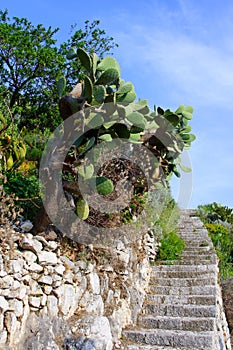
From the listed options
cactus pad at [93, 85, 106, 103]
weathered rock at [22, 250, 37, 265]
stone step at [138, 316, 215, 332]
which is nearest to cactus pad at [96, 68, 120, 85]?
cactus pad at [93, 85, 106, 103]

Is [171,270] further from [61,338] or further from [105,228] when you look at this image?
[61,338]

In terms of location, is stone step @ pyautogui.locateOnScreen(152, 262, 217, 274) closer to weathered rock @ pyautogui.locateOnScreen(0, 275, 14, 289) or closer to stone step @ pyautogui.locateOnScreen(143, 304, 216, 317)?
stone step @ pyautogui.locateOnScreen(143, 304, 216, 317)

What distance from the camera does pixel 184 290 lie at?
6.21 meters

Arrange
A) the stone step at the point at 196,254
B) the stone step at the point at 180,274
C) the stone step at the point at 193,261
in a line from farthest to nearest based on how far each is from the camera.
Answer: the stone step at the point at 196,254 < the stone step at the point at 193,261 < the stone step at the point at 180,274

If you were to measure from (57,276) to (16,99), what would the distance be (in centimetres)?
928

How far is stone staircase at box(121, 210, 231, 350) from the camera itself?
4945mm

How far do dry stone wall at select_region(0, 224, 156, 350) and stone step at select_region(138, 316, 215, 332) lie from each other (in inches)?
9.9

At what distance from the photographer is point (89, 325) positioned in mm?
4207

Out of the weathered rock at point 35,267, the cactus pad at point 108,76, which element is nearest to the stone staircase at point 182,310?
the weathered rock at point 35,267

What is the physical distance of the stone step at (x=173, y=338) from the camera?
192 inches

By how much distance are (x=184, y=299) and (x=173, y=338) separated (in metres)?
1.04

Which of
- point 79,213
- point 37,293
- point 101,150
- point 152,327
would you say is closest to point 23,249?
point 37,293

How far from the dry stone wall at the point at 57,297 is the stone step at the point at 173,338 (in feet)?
0.75

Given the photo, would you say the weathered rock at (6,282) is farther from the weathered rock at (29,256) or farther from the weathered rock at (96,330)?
the weathered rock at (96,330)
